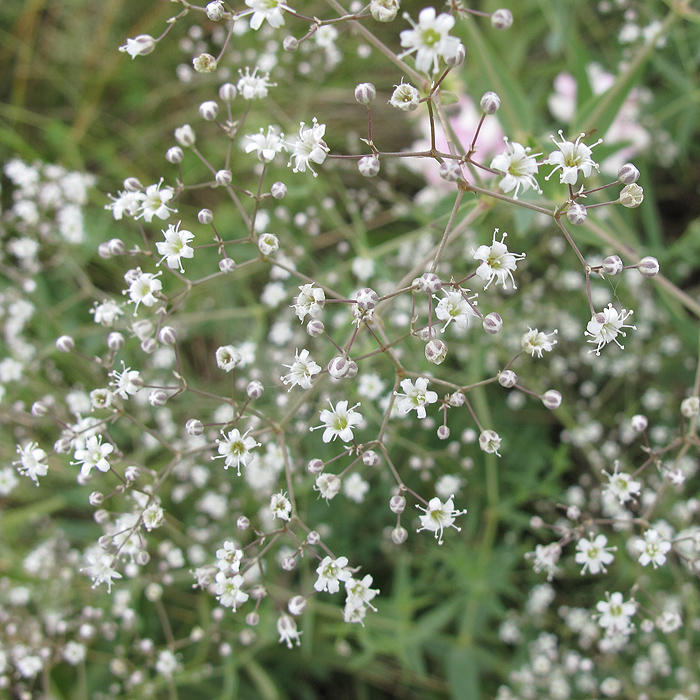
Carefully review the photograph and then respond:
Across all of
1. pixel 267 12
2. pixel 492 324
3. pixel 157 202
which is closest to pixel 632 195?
pixel 492 324

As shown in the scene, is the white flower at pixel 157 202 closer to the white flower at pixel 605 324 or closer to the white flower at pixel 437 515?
the white flower at pixel 437 515

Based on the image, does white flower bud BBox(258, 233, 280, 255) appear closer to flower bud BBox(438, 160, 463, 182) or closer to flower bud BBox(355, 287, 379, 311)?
flower bud BBox(355, 287, 379, 311)

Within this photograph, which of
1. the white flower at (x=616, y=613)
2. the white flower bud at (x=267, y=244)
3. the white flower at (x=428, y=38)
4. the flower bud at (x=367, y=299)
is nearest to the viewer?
the white flower at (x=428, y=38)

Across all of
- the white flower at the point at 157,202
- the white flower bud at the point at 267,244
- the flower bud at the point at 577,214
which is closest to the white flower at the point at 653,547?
the flower bud at the point at 577,214

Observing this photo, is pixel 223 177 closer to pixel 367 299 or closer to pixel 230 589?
pixel 367 299

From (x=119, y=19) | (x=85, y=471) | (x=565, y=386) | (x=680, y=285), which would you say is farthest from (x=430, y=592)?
(x=119, y=19)

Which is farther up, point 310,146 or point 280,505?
point 310,146
